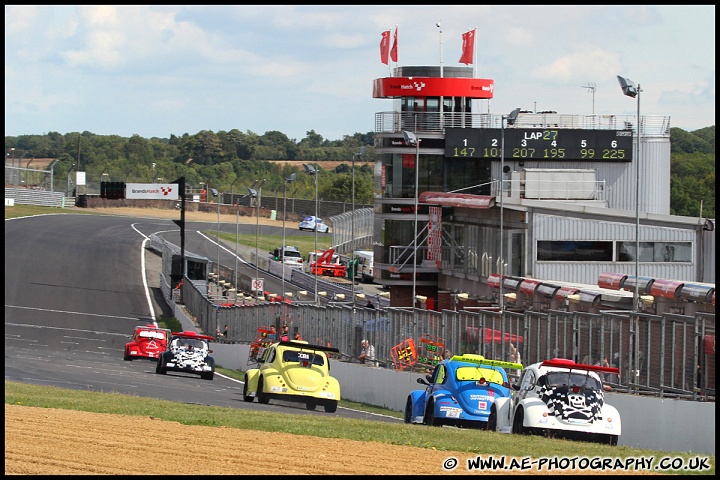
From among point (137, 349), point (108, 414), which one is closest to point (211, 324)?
point (137, 349)

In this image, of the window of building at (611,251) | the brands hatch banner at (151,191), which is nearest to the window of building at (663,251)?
the window of building at (611,251)

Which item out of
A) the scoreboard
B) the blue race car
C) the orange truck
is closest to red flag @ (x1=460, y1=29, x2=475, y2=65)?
the scoreboard

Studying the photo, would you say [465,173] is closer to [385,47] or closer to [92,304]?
[385,47]

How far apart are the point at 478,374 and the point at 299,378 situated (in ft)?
22.2

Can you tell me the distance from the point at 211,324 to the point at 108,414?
36432 millimetres

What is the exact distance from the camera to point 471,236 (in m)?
61.3

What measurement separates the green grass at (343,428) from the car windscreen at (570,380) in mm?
1022

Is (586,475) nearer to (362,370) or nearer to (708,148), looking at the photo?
(362,370)

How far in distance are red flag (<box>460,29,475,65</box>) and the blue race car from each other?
4607cm

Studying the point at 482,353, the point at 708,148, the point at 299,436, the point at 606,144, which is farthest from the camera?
the point at 708,148

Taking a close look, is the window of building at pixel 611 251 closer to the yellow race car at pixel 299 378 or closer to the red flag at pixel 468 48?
the red flag at pixel 468 48

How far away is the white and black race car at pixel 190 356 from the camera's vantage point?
39656mm

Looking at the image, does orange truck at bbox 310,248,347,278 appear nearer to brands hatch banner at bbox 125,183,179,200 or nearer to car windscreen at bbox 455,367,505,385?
brands hatch banner at bbox 125,183,179,200

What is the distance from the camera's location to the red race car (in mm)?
46406
